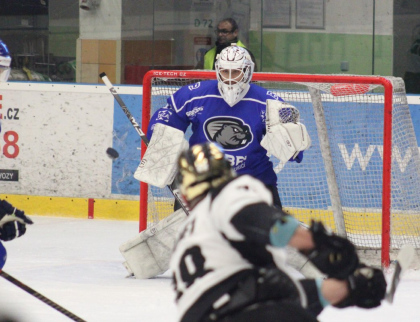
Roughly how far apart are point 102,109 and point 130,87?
264 millimetres

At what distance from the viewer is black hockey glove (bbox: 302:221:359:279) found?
78.7 inches

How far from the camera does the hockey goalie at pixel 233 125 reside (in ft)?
14.7

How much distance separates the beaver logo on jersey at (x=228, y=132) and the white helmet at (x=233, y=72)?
99mm

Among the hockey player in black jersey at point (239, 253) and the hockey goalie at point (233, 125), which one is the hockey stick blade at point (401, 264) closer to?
the hockey player in black jersey at point (239, 253)

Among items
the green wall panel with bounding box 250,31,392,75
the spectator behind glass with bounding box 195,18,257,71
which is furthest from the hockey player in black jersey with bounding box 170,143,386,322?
the green wall panel with bounding box 250,31,392,75

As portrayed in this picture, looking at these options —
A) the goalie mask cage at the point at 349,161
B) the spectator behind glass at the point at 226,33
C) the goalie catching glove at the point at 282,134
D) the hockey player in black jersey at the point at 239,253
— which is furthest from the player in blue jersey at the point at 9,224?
the spectator behind glass at the point at 226,33

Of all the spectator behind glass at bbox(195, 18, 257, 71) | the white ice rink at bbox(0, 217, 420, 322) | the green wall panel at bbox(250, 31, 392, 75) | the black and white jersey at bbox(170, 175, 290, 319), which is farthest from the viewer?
the green wall panel at bbox(250, 31, 392, 75)

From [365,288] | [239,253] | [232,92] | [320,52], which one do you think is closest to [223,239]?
[239,253]

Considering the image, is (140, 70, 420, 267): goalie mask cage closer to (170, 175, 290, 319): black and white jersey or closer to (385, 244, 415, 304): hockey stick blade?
(385, 244, 415, 304): hockey stick blade

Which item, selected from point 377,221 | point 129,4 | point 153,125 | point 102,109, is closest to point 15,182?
point 102,109

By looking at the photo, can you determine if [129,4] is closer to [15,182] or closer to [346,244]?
[15,182]

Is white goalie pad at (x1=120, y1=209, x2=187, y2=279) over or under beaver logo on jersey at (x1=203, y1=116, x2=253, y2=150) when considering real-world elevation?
under

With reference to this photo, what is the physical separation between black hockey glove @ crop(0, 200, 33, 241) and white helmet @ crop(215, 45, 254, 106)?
153 cm

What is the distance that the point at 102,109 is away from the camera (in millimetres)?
6848
